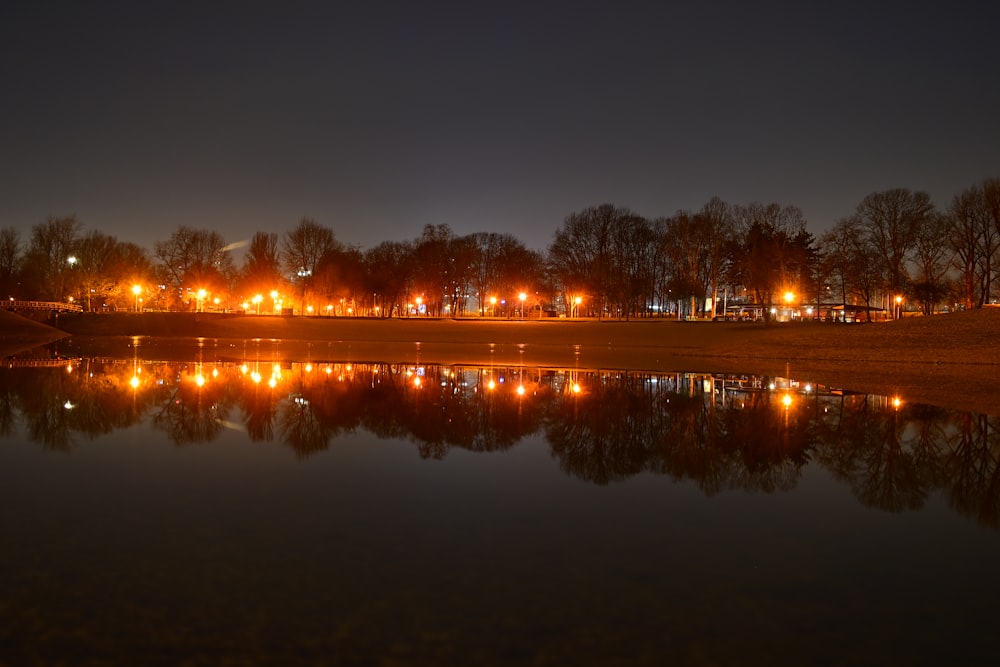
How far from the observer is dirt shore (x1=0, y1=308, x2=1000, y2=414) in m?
33.0

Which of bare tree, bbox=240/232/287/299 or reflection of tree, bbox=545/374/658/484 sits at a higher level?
bare tree, bbox=240/232/287/299

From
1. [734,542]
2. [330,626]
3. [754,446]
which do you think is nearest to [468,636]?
[330,626]

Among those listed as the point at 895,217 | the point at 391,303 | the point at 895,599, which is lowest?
the point at 895,599

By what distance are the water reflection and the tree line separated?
50.4 meters

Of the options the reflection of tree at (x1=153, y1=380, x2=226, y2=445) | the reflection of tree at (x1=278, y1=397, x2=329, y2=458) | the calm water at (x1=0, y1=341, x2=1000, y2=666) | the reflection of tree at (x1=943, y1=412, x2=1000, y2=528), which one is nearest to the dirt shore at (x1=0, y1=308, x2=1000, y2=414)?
the reflection of tree at (x1=943, y1=412, x2=1000, y2=528)

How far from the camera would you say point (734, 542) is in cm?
830

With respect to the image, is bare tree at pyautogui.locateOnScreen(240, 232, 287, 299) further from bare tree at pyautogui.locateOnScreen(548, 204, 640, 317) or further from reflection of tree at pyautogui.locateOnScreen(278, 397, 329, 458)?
reflection of tree at pyautogui.locateOnScreen(278, 397, 329, 458)

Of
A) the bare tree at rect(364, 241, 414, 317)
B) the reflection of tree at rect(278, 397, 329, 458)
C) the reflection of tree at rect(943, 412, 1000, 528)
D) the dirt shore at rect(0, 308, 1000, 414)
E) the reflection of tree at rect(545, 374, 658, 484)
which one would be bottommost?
the reflection of tree at rect(943, 412, 1000, 528)

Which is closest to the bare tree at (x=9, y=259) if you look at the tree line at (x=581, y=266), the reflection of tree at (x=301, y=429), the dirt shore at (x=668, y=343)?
the tree line at (x=581, y=266)

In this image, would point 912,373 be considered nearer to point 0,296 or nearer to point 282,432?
point 282,432

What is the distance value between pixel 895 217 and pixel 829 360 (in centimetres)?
3375

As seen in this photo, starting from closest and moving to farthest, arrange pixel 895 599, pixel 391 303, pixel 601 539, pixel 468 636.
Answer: pixel 468 636 < pixel 895 599 < pixel 601 539 < pixel 391 303

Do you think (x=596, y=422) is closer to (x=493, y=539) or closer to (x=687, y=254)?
(x=493, y=539)

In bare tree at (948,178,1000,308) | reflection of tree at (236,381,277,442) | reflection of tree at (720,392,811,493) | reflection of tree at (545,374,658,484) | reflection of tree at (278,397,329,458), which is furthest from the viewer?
bare tree at (948,178,1000,308)
